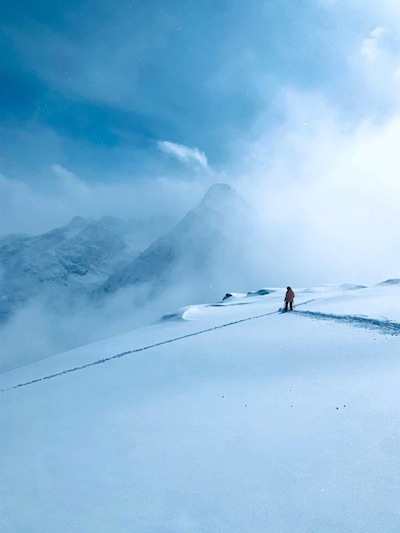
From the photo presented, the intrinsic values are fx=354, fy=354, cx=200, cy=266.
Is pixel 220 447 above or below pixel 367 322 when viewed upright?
below

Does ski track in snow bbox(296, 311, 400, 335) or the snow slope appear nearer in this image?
the snow slope

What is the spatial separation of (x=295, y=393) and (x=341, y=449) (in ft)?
7.26

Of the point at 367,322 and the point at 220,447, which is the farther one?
the point at 367,322

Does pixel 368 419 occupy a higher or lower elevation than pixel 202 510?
higher

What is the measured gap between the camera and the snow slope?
3.91 metres

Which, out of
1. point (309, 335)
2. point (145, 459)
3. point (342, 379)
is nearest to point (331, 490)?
point (145, 459)

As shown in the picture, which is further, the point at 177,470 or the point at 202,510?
the point at 177,470

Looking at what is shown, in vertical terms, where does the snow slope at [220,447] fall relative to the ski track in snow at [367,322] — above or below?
below

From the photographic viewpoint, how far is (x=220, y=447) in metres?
5.24

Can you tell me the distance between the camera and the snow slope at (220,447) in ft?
12.8

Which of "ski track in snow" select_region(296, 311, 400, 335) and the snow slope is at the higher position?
"ski track in snow" select_region(296, 311, 400, 335)

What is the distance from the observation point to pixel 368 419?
5254mm

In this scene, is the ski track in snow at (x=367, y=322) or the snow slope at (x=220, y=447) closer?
the snow slope at (x=220, y=447)

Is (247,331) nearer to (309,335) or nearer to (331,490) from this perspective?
(309,335)
